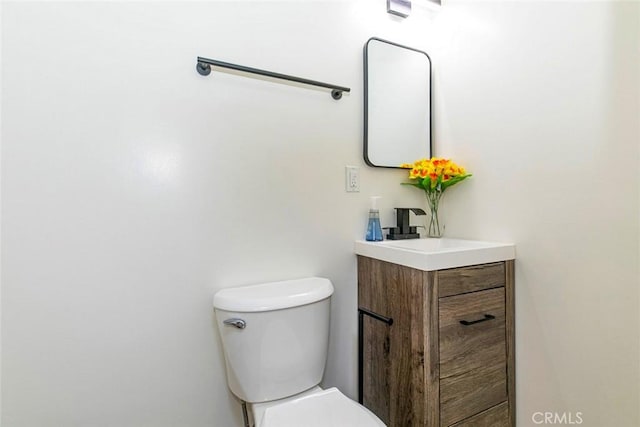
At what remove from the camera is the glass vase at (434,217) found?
4.78 feet

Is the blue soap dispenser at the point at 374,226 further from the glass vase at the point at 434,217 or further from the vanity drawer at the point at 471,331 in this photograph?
the vanity drawer at the point at 471,331

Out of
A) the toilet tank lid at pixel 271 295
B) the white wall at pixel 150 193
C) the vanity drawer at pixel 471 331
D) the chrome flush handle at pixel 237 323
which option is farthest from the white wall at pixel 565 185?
the chrome flush handle at pixel 237 323

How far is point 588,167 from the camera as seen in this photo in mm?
968

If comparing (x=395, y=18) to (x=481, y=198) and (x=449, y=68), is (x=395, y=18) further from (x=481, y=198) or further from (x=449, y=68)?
(x=481, y=198)

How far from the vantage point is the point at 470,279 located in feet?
3.43

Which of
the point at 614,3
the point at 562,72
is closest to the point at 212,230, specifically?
the point at 562,72

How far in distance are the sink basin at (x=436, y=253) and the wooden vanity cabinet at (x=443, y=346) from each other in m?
0.03

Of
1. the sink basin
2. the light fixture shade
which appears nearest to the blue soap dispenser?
the sink basin

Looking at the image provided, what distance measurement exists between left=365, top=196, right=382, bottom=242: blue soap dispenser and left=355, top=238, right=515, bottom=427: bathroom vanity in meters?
0.08

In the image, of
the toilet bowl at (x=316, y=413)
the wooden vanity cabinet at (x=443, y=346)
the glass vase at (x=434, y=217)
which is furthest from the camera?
the glass vase at (x=434, y=217)

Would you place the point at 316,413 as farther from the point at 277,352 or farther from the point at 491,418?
the point at 491,418

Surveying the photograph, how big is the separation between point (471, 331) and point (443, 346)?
0.14 meters

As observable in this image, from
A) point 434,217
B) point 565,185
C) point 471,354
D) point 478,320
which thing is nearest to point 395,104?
point 434,217

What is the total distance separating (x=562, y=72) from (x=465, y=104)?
373 mm
